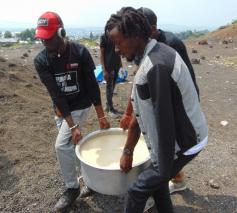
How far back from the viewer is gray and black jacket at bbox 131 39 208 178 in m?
2.13

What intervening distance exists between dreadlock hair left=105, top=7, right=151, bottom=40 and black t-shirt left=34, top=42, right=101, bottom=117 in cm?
106

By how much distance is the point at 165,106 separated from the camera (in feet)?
6.98

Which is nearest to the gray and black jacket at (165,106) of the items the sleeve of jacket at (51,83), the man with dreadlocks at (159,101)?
the man with dreadlocks at (159,101)

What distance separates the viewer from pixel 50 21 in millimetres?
3021

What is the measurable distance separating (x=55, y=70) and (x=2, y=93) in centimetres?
398

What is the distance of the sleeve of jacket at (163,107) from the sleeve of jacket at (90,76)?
1.30m

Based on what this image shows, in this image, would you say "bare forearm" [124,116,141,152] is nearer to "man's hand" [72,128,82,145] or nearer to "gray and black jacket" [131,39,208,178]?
"gray and black jacket" [131,39,208,178]

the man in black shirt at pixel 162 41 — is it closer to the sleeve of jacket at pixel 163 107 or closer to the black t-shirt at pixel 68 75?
the black t-shirt at pixel 68 75

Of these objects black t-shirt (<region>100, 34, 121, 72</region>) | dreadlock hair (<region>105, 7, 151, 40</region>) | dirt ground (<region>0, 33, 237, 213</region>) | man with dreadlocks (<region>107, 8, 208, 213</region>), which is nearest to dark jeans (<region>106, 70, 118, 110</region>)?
black t-shirt (<region>100, 34, 121, 72</region>)

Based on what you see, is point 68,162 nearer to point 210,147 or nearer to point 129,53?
point 129,53

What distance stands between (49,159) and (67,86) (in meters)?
1.55

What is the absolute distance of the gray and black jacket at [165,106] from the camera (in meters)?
2.13

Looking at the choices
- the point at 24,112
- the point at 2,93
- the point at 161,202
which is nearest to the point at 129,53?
the point at 161,202

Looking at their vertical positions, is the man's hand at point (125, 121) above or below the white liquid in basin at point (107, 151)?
above
